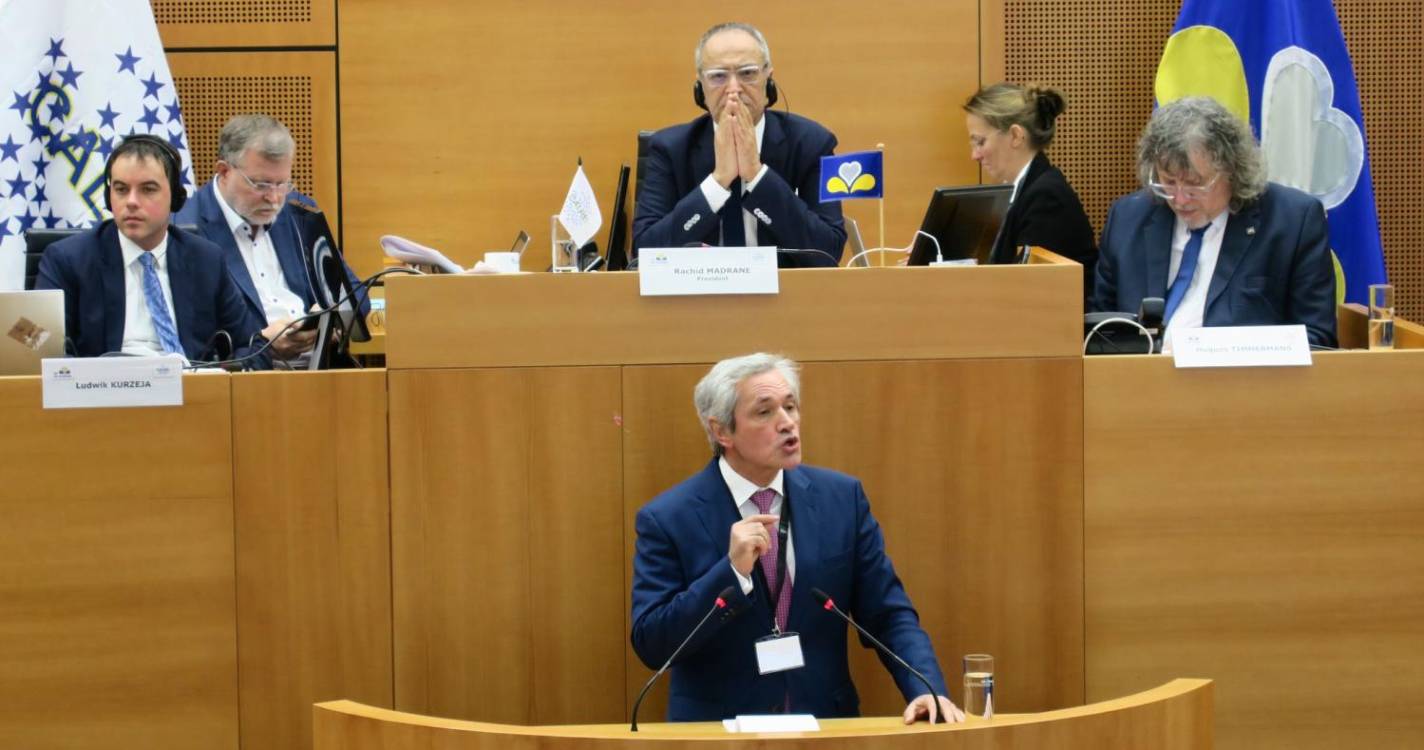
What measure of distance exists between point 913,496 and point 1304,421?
2.74ft

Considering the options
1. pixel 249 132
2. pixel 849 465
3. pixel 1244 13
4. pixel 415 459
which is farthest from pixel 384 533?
pixel 1244 13

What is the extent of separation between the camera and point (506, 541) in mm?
3428

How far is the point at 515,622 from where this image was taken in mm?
3438

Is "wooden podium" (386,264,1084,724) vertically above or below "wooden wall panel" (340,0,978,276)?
below

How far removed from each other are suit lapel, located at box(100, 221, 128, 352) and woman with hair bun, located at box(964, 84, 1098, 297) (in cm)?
228

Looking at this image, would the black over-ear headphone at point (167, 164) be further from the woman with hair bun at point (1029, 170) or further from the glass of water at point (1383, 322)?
the glass of water at point (1383, 322)

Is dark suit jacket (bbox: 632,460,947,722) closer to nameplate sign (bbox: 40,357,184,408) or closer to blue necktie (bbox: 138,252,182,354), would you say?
nameplate sign (bbox: 40,357,184,408)

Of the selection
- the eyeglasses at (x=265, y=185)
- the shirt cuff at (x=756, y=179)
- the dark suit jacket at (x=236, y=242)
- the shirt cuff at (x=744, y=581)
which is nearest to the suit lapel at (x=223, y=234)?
the dark suit jacket at (x=236, y=242)

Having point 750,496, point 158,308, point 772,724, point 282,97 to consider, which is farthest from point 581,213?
point 282,97

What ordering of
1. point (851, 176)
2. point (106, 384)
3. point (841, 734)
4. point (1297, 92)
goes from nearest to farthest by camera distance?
point (841, 734)
point (106, 384)
point (851, 176)
point (1297, 92)

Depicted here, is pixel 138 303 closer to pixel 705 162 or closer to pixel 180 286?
pixel 180 286

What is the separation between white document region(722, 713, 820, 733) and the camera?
257 cm

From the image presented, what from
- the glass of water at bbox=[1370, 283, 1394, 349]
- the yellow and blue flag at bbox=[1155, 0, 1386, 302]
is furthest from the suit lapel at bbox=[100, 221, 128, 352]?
the yellow and blue flag at bbox=[1155, 0, 1386, 302]

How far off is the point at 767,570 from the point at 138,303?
6.03ft
